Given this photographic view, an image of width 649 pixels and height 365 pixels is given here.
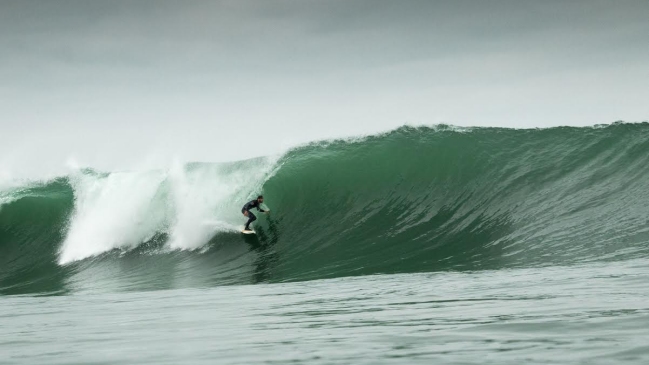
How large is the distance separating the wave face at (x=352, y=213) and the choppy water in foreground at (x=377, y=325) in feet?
10.3

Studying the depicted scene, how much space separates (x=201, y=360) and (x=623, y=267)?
5880mm

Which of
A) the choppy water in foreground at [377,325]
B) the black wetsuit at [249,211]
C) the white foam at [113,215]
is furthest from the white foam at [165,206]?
the choppy water in foreground at [377,325]

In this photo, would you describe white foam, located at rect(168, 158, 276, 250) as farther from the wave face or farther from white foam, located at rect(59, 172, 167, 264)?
white foam, located at rect(59, 172, 167, 264)

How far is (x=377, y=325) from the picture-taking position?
5.31 meters

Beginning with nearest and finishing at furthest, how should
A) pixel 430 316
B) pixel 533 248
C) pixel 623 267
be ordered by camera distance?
1. pixel 430 316
2. pixel 623 267
3. pixel 533 248

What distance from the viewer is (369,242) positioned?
14719 mm

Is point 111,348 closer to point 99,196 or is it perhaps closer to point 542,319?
point 542,319

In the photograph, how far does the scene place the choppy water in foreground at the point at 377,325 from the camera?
13.1 ft

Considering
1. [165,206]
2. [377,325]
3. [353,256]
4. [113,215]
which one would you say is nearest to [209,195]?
[165,206]

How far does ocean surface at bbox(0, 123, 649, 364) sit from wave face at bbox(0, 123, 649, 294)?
0.22 feet

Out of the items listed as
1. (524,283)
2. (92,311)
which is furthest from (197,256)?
(524,283)

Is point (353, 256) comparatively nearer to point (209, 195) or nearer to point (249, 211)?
point (249, 211)

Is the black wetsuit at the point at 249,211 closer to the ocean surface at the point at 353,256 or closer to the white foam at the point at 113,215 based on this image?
the ocean surface at the point at 353,256

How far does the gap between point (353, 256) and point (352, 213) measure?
3608 mm
